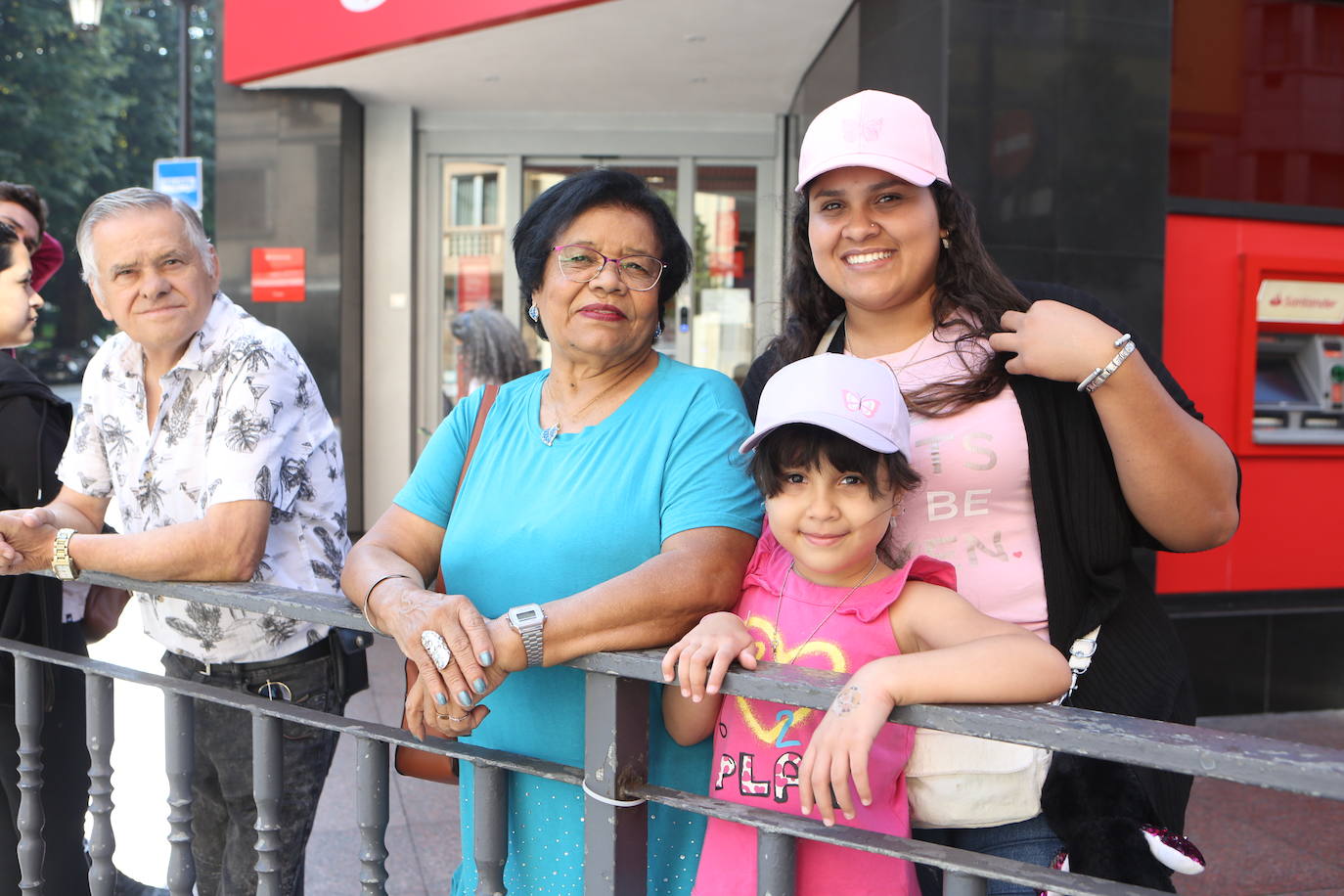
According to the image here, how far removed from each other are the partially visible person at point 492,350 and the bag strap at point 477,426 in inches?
113

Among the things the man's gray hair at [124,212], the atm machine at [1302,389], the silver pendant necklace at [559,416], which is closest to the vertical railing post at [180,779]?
the silver pendant necklace at [559,416]

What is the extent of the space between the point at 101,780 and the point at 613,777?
48.2 inches

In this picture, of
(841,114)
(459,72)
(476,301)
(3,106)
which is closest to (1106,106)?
(841,114)

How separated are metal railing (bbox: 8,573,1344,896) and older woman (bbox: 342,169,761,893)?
11 cm

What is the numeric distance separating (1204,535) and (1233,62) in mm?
4638

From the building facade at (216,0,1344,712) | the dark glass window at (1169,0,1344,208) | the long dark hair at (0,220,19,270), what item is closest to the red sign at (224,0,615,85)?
the building facade at (216,0,1344,712)

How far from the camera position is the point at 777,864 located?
1.51 meters

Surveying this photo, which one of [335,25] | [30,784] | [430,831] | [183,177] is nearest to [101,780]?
[30,784]

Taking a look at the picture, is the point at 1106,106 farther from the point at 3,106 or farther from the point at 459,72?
the point at 3,106

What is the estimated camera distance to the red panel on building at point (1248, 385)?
554 centimetres

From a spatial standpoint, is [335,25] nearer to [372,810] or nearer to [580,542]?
[580,542]

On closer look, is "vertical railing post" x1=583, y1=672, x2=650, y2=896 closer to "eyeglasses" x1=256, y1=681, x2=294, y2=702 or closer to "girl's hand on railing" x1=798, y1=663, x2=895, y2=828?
"girl's hand on railing" x1=798, y1=663, x2=895, y2=828

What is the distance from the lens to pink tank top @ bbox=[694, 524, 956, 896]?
5.47 feet

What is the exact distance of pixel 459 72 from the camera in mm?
9188
